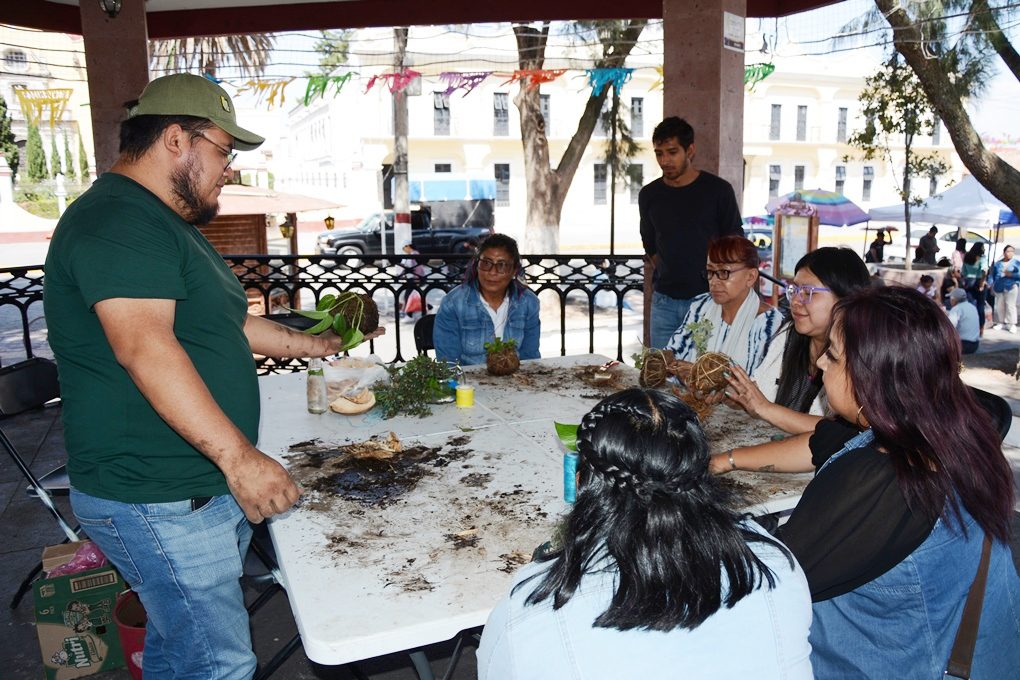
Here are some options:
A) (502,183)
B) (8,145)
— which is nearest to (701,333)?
(8,145)

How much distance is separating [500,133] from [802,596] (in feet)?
103

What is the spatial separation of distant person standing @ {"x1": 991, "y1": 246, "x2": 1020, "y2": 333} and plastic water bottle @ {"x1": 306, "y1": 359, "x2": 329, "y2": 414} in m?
13.1

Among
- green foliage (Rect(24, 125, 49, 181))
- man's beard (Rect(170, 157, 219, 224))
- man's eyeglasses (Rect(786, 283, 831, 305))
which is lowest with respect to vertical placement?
man's eyeglasses (Rect(786, 283, 831, 305))

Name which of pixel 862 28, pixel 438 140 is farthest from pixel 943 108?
pixel 438 140

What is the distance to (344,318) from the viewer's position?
3.48 meters

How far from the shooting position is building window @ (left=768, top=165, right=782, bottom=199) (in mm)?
34875

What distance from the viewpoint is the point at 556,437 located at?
3.05m

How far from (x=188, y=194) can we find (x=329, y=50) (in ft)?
30.2

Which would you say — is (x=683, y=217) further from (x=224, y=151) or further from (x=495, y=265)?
(x=224, y=151)

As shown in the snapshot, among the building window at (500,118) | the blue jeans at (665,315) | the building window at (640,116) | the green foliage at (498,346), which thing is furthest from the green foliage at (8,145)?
the building window at (640,116)

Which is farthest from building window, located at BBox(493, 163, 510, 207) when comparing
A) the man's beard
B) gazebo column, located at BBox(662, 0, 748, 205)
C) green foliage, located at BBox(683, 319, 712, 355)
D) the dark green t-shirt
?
the dark green t-shirt

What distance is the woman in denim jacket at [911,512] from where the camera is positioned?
5.52 ft

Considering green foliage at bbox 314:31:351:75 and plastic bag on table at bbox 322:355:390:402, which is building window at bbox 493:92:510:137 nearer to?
green foliage at bbox 314:31:351:75

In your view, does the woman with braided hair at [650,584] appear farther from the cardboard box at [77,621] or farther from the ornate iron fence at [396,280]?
the ornate iron fence at [396,280]
